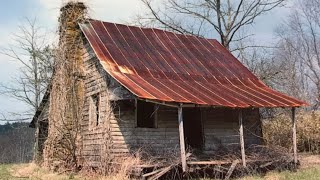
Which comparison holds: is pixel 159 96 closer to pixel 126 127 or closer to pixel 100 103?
pixel 126 127

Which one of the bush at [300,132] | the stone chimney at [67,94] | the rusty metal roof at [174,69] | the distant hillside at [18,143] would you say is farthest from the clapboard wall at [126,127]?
the distant hillside at [18,143]

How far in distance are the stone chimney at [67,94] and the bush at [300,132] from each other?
11348 millimetres

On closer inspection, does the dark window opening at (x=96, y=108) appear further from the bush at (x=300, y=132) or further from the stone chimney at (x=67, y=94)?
the bush at (x=300, y=132)

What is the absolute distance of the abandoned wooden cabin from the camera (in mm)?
14477

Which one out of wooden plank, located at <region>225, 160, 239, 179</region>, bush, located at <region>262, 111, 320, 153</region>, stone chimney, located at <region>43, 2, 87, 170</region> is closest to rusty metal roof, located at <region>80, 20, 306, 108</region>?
stone chimney, located at <region>43, 2, 87, 170</region>

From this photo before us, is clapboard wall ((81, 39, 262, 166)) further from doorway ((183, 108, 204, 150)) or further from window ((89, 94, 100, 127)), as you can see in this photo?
doorway ((183, 108, 204, 150))

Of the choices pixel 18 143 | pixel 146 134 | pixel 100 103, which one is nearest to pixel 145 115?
pixel 146 134

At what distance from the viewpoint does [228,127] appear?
17500 millimetres

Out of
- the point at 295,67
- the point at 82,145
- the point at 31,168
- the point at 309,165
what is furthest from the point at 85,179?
the point at 295,67

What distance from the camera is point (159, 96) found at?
1282 cm

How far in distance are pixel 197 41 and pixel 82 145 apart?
881cm

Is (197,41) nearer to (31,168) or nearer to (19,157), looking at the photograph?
(31,168)

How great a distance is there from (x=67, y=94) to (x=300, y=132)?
14.0 meters

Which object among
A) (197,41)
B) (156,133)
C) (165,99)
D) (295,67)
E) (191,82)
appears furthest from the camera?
(295,67)
